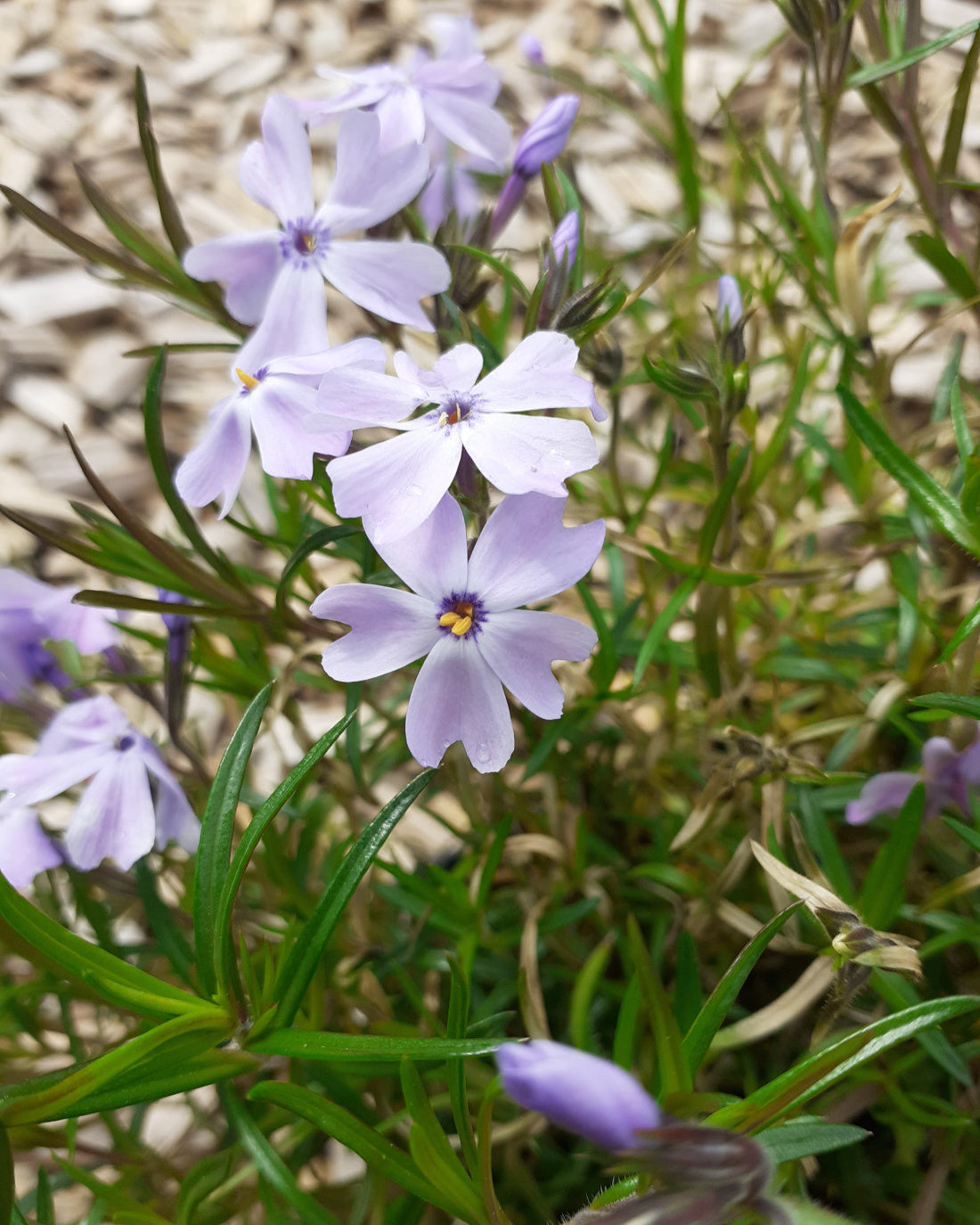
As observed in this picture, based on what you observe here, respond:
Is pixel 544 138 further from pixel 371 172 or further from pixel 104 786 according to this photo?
pixel 104 786

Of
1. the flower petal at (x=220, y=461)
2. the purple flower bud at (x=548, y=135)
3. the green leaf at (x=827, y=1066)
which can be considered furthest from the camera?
the purple flower bud at (x=548, y=135)

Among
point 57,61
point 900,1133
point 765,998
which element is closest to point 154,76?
point 57,61

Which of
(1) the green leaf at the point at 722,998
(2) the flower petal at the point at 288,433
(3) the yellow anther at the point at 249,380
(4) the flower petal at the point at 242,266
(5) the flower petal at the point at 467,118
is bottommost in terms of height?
(1) the green leaf at the point at 722,998

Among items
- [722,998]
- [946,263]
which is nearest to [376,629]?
[722,998]

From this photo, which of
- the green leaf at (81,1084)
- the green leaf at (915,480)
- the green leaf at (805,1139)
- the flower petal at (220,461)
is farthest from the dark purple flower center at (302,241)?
the green leaf at (805,1139)

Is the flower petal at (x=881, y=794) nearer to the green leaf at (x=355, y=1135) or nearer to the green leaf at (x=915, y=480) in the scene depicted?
the green leaf at (x=915, y=480)
